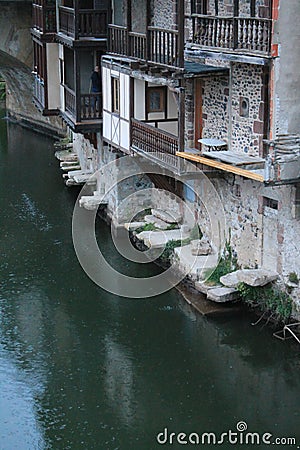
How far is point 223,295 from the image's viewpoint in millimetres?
18281

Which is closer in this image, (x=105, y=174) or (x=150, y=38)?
(x=150, y=38)

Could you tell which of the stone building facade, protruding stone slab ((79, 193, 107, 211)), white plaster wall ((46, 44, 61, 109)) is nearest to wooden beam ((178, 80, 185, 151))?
the stone building facade

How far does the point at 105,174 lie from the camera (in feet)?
85.2

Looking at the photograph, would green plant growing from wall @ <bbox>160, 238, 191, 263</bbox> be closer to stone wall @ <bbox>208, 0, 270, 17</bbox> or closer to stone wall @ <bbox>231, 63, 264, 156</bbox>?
stone wall @ <bbox>231, 63, 264, 156</bbox>

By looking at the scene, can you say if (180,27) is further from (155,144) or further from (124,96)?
(124,96)

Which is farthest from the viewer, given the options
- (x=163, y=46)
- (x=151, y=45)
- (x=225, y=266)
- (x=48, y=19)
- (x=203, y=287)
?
(x=48, y=19)

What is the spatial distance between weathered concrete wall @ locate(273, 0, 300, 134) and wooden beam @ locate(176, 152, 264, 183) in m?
1.12

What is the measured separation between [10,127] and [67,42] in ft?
66.1

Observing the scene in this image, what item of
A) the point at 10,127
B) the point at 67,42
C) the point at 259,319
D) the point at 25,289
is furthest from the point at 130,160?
the point at 10,127

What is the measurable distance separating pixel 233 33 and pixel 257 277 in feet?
17.1

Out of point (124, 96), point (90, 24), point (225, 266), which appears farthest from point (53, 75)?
point (225, 266)

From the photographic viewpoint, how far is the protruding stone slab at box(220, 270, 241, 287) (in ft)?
60.1

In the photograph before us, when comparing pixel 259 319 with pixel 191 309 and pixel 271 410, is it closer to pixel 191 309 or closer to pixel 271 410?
pixel 191 309

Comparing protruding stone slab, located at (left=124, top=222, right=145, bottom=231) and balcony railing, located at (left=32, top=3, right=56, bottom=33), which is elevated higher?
balcony railing, located at (left=32, top=3, right=56, bottom=33)
